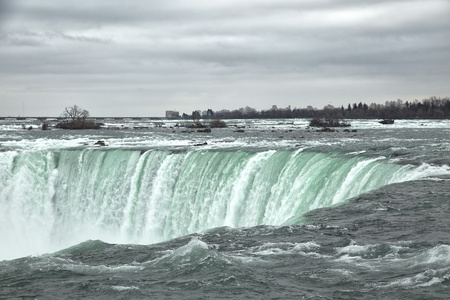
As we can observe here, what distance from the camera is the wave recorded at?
73.3 feet

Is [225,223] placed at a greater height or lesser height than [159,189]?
lesser

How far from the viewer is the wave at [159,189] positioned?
22344mm

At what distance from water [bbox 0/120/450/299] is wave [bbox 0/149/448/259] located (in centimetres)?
7

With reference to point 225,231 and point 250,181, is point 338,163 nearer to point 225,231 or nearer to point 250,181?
point 250,181

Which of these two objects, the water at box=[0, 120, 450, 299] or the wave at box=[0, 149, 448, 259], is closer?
the water at box=[0, 120, 450, 299]

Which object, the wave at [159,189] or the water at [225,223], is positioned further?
the wave at [159,189]

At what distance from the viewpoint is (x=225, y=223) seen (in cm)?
2433

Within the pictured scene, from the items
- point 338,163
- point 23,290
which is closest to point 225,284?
point 23,290

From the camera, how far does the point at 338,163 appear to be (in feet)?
77.6

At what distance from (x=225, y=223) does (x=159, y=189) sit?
4.96 metres

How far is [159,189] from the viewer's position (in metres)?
28.0

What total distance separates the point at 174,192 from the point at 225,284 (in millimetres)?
16479

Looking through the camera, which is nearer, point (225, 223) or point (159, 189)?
point (225, 223)

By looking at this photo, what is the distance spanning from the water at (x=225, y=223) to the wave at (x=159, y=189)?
7 centimetres
